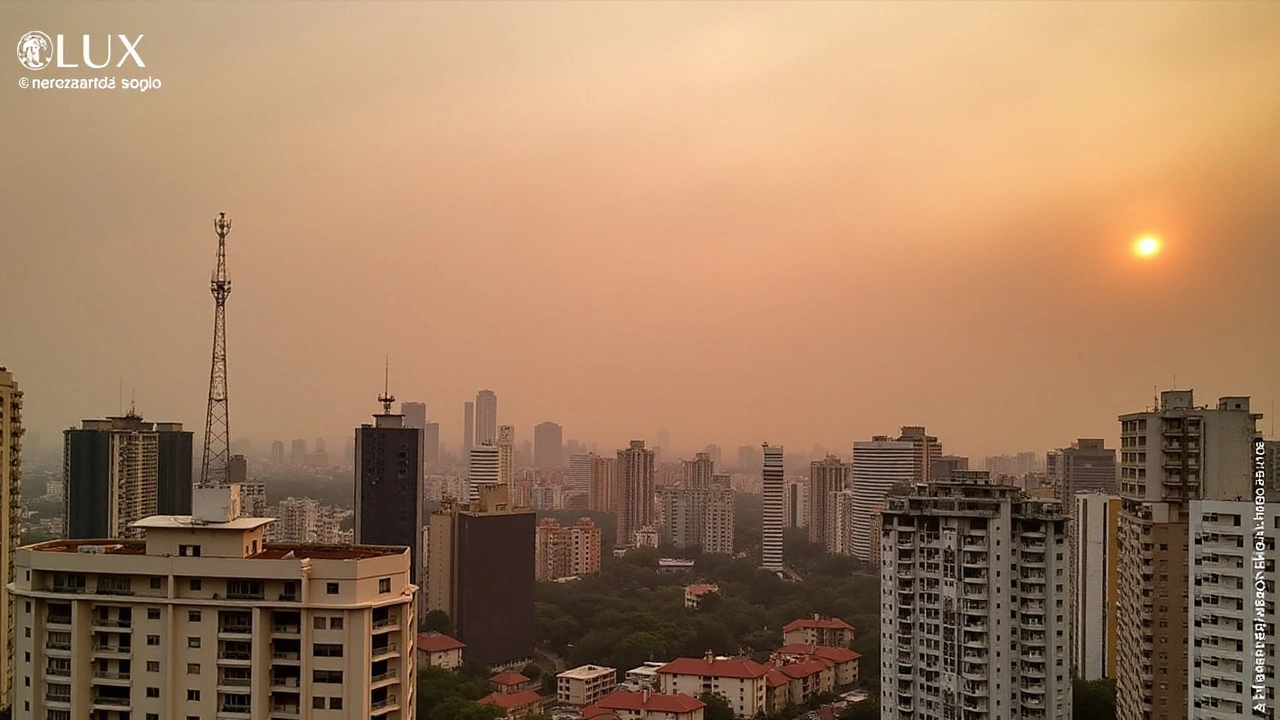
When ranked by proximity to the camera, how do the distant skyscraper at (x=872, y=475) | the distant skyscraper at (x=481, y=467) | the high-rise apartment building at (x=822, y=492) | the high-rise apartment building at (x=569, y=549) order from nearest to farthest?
the distant skyscraper at (x=872, y=475) < the distant skyscraper at (x=481, y=467) < the high-rise apartment building at (x=569, y=549) < the high-rise apartment building at (x=822, y=492)

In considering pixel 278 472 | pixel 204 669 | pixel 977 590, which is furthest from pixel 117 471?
pixel 977 590

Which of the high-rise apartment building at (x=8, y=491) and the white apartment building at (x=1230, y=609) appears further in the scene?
the high-rise apartment building at (x=8, y=491)

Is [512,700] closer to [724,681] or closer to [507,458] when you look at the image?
[724,681]

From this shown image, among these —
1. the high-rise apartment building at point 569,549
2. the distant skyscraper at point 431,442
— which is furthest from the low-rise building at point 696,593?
the distant skyscraper at point 431,442

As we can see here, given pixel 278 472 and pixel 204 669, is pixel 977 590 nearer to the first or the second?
pixel 204 669

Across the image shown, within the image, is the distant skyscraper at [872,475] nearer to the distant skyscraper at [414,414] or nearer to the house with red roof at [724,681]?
the house with red roof at [724,681]

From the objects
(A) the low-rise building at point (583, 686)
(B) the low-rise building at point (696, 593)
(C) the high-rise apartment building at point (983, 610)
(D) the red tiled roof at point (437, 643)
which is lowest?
(A) the low-rise building at point (583, 686)
